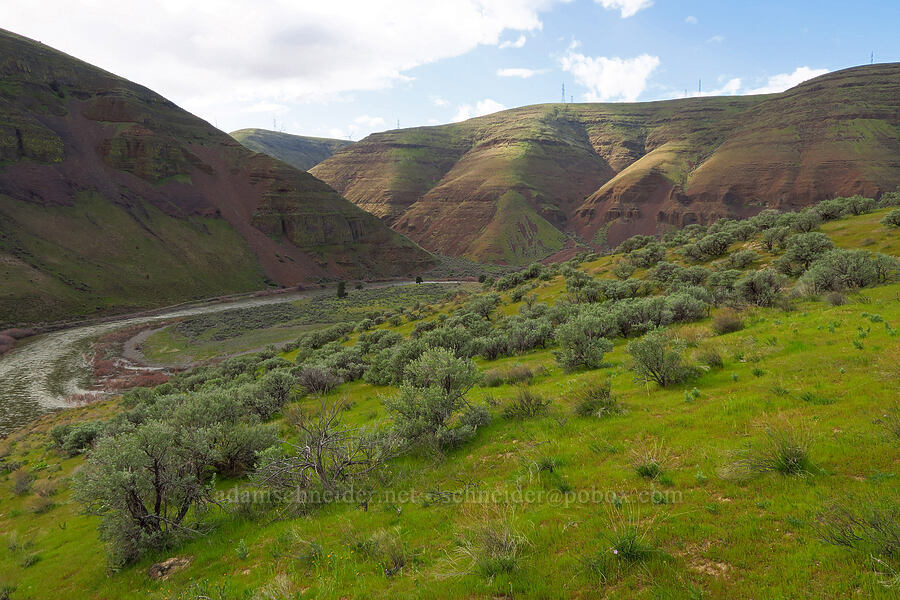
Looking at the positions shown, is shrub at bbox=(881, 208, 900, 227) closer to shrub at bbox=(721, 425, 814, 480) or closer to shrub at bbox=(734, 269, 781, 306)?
shrub at bbox=(734, 269, 781, 306)

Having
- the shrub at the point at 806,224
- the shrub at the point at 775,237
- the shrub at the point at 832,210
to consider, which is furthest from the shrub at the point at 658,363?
the shrub at the point at 832,210

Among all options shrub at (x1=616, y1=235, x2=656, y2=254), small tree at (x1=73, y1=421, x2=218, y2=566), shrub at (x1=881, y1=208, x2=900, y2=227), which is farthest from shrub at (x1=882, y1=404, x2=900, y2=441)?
shrub at (x1=616, y1=235, x2=656, y2=254)

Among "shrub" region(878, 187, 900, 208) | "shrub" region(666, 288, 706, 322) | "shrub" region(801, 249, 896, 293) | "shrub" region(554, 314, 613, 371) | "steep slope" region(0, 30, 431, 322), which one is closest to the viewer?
"shrub" region(554, 314, 613, 371)

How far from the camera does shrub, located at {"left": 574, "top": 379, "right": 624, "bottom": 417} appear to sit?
28.0 ft

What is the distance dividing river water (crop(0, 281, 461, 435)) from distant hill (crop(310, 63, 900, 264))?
3557 inches

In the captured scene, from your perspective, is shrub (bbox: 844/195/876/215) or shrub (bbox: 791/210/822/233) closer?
shrub (bbox: 791/210/822/233)

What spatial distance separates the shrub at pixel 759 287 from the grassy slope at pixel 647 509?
3.84m

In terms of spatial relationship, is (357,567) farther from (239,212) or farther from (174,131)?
(174,131)

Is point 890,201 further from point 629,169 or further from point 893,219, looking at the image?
point 629,169

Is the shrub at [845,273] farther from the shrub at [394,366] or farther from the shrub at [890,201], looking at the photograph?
the shrub at [890,201]

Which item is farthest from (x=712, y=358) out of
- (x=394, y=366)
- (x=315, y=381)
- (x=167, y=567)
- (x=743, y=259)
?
(x=743, y=259)

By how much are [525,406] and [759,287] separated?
44.0 ft

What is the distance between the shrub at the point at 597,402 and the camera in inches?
336

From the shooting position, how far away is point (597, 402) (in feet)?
28.8
